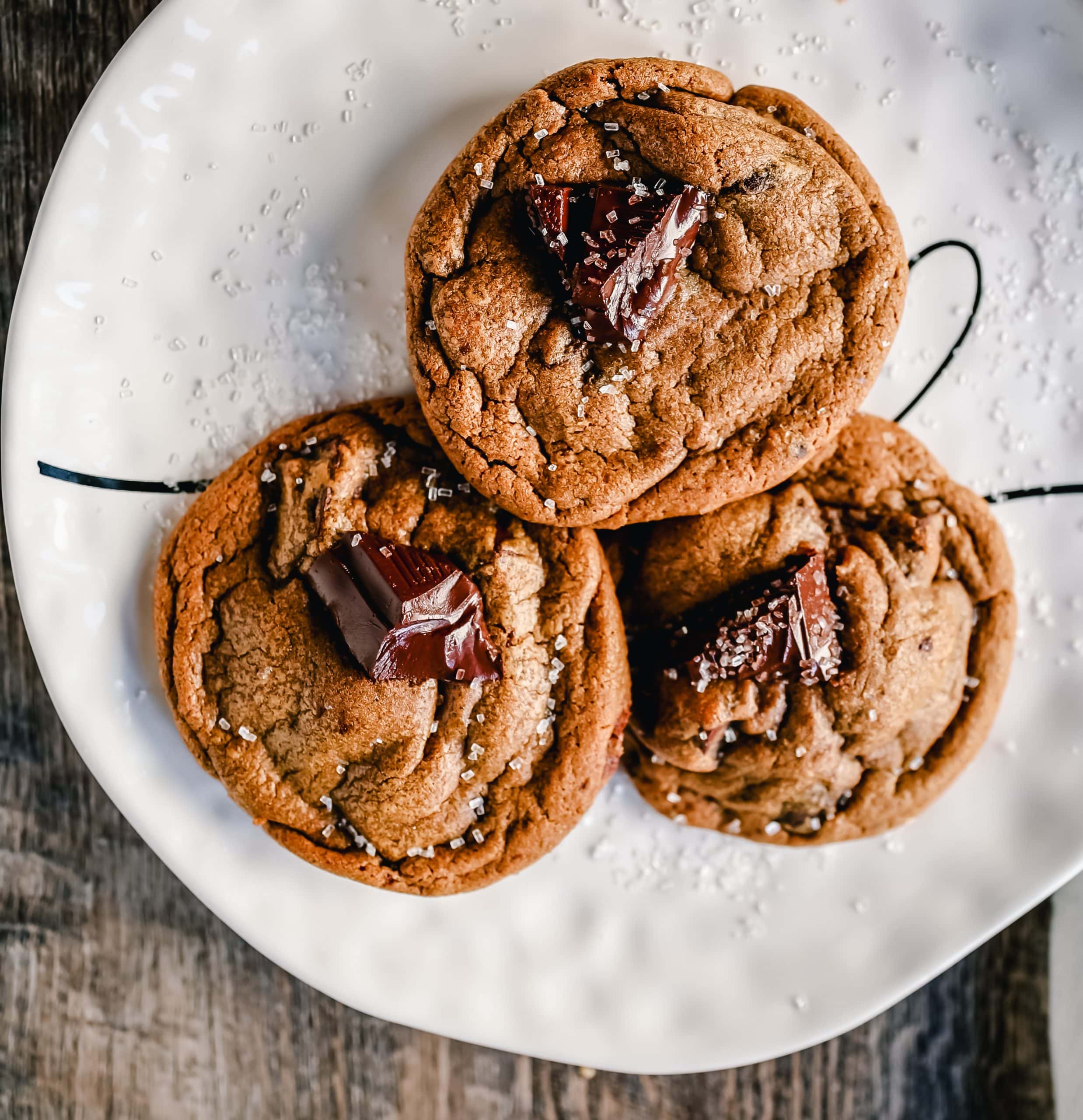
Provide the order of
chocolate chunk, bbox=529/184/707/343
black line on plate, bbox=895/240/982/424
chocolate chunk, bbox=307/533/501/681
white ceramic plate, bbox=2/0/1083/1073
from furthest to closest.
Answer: black line on plate, bbox=895/240/982/424, white ceramic plate, bbox=2/0/1083/1073, chocolate chunk, bbox=307/533/501/681, chocolate chunk, bbox=529/184/707/343

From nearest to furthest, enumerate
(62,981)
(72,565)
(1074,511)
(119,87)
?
(119,87), (72,565), (1074,511), (62,981)

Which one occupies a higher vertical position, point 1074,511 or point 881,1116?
point 1074,511

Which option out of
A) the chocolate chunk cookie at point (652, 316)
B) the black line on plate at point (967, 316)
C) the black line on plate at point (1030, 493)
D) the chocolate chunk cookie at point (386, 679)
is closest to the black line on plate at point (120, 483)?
the chocolate chunk cookie at point (386, 679)

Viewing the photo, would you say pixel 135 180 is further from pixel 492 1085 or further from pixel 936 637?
pixel 492 1085

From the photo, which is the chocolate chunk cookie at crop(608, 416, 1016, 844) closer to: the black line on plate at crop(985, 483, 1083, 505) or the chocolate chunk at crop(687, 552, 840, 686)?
the chocolate chunk at crop(687, 552, 840, 686)

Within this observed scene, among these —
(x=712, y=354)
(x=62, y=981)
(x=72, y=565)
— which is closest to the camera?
(x=712, y=354)

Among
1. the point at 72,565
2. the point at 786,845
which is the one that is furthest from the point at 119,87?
the point at 786,845

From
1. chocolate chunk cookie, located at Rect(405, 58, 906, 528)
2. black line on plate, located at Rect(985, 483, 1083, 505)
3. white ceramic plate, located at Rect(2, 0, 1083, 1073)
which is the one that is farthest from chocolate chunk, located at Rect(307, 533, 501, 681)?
black line on plate, located at Rect(985, 483, 1083, 505)
